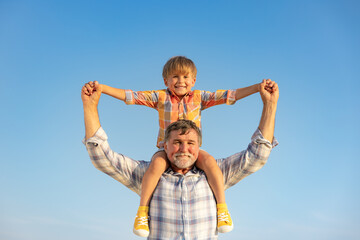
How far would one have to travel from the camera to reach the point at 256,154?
184 inches

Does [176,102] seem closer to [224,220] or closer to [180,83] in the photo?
[180,83]

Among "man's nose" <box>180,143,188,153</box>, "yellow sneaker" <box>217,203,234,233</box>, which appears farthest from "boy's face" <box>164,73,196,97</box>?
"yellow sneaker" <box>217,203,234,233</box>

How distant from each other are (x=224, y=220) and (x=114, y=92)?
7.38 ft

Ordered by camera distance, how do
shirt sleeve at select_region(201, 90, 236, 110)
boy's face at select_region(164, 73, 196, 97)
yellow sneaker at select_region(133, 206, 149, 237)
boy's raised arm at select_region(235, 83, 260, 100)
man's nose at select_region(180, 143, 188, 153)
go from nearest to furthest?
yellow sneaker at select_region(133, 206, 149, 237) < man's nose at select_region(180, 143, 188, 153) < boy's raised arm at select_region(235, 83, 260, 100) < shirt sleeve at select_region(201, 90, 236, 110) < boy's face at select_region(164, 73, 196, 97)

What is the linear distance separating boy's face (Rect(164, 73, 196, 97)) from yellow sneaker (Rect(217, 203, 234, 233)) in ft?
5.73

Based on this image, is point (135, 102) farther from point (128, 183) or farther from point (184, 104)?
point (128, 183)

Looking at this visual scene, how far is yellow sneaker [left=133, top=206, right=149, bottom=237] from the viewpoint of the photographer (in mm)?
4336

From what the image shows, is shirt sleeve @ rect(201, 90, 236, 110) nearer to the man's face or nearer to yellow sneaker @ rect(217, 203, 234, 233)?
the man's face

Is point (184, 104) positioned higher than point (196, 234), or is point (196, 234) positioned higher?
point (184, 104)

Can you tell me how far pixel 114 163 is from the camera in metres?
4.69

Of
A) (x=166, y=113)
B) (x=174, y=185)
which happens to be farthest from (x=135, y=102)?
(x=174, y=185)

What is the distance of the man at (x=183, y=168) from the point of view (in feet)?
14.5

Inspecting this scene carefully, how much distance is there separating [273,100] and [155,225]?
216 centimetres

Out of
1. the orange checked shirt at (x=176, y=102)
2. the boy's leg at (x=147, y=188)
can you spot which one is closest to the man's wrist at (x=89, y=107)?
the orange checked shirt at (x=176, y=102)
